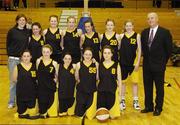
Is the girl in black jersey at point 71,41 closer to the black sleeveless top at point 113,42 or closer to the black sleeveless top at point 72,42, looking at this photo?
the black sleeveless top at point 72,42

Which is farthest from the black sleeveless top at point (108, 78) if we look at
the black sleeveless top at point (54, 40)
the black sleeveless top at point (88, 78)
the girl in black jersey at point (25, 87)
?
the girl in black jersey at point (25, 87)

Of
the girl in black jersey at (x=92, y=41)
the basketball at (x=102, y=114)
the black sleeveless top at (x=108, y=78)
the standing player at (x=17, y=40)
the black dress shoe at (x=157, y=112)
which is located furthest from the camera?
the girl in black jersey at (x=92, y=41)

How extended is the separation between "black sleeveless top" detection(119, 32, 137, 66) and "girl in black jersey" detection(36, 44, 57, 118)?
117 centimetres

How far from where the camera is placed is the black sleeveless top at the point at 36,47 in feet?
23.2

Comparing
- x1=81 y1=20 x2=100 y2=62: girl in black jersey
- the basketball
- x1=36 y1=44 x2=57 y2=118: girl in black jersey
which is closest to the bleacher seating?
x1=81 y1=20 x2=100 y2=62: girl in black jersey

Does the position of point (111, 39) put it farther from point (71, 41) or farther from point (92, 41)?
point (71, 41)

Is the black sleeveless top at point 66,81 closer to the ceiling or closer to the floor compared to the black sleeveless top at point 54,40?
closer to the floor

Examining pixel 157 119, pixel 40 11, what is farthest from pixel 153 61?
pixel 40 11

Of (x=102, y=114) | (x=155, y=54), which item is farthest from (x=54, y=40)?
(x=155, y=54)

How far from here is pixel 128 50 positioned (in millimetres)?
7066

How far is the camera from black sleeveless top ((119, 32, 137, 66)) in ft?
23.2

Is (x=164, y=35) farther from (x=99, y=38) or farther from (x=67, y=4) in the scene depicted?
(x=67, y=4)

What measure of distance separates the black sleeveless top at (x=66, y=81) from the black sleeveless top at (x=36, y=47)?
54 centimetres

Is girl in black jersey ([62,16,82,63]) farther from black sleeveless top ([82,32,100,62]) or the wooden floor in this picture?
the wooden floor
